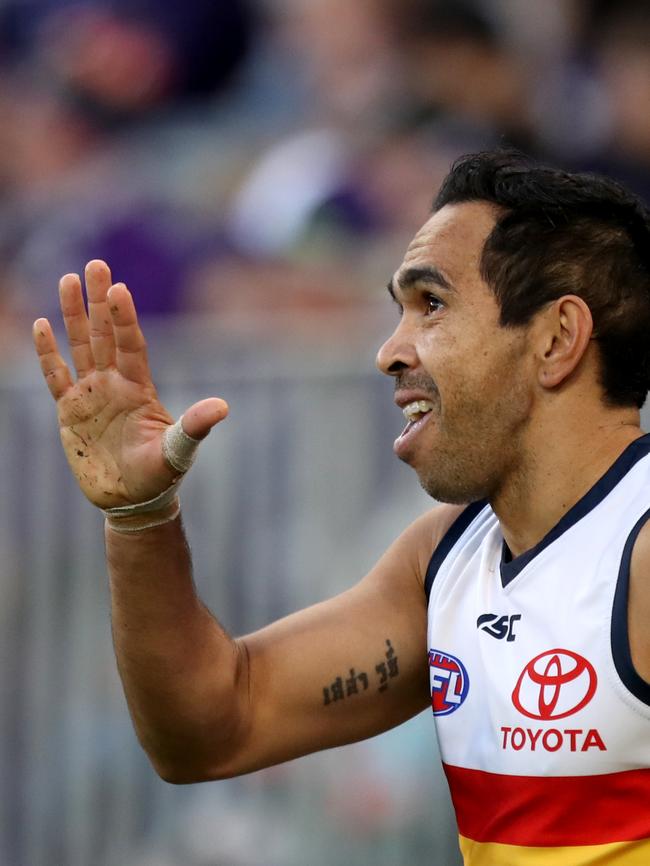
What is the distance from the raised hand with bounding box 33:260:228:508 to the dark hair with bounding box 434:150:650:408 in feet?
2.90

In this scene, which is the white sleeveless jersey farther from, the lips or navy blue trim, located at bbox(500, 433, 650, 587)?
the lips

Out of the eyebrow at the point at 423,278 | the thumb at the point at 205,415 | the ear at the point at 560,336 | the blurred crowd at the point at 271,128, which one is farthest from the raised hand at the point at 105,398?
the blurred crowd at the point at 271,128

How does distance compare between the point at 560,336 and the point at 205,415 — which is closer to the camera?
the point at 205,415

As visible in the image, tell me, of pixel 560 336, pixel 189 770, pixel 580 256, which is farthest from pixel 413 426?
pixel 189 770

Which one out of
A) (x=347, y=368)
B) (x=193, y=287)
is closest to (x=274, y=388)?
(x=347, y=368)

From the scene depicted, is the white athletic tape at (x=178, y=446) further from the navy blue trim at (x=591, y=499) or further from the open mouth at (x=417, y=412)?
the navy blue trim at (x=591, y=499)

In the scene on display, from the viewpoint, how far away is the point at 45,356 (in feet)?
11.7

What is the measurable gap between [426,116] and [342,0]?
1283 mm

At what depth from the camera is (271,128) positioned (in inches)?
350

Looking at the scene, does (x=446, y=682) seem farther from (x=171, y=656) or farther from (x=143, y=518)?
(x=143, y=518)

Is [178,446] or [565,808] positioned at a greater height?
[178,446]

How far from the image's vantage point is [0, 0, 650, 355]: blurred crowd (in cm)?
756

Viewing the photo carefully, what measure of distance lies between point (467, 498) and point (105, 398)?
919 mm

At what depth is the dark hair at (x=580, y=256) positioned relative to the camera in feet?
11.9
